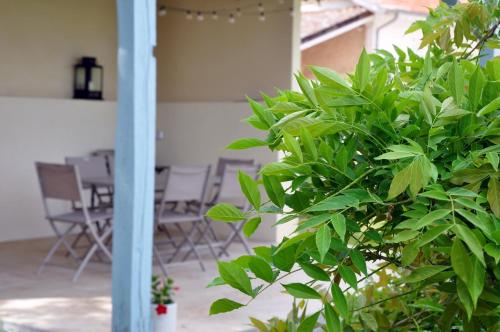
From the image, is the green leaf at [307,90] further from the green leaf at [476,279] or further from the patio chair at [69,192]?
the patio chair at [69,192]

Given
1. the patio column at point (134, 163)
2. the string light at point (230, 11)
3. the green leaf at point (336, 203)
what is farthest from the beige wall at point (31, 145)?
the green leaf at point (336, 203)

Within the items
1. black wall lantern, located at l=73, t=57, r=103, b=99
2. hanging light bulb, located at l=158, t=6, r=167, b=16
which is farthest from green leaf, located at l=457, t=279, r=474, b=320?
black wall lantern, located at l=73, t=57, r=103, b=99

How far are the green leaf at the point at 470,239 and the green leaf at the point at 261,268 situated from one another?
11.2 inches

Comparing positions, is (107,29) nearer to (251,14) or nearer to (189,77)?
(189,77)

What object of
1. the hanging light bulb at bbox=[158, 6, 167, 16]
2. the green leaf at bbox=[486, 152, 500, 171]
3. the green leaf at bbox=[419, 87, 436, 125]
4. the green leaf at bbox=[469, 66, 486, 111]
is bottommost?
the green leaf at bbox=[486, 152, 500, 171]

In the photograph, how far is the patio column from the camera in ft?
14.6

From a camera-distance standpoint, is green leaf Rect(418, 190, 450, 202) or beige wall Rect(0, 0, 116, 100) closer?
green leaf Rect(418, 190, 450, 202)

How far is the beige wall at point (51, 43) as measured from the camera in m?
8.73

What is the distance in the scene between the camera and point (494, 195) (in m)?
1.13

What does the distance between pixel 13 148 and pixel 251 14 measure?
9.54ft

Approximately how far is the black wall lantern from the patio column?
509cm

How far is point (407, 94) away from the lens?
4.19 feet

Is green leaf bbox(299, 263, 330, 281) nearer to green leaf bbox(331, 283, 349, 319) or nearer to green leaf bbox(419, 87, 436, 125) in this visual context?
green leaf bbox(331, 283, 349, 319)

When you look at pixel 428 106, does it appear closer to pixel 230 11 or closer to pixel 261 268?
pixel 261 268
